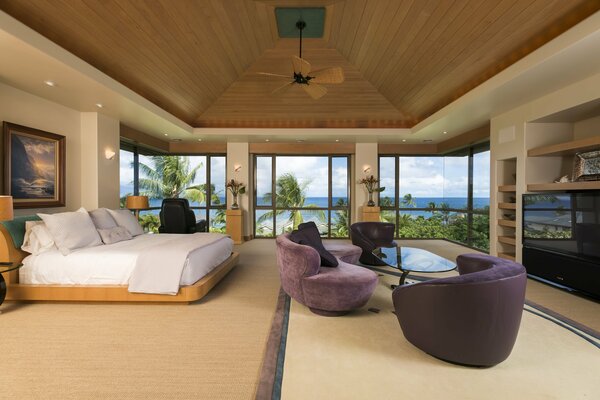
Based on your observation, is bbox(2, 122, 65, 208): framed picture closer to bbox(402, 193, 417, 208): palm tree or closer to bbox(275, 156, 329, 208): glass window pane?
bbox(275, 156, 329, 208): glass window pane

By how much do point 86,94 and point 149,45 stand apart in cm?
123

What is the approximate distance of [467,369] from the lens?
212cm

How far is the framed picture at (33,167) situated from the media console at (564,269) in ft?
23.6

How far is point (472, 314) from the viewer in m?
2.03

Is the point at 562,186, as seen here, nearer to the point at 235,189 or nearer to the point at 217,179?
the point at 235,189

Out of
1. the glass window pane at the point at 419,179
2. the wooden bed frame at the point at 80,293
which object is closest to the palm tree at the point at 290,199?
the glass window pane at the point at 419,179

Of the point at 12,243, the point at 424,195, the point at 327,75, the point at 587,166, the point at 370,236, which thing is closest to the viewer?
the point at 12,243

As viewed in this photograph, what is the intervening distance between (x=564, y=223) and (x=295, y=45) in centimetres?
469

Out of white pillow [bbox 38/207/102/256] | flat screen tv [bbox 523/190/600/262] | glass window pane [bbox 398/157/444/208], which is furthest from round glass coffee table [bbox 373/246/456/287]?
glass window pane [bbox 398/157/444/208]

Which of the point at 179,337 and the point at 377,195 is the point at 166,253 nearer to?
the point at 179,337

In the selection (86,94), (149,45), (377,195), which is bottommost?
(377,195)

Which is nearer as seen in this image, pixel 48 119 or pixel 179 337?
pixel 179 337

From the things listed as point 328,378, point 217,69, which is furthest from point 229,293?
point 217,69

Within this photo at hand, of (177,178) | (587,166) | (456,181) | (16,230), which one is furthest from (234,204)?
(587,166)
